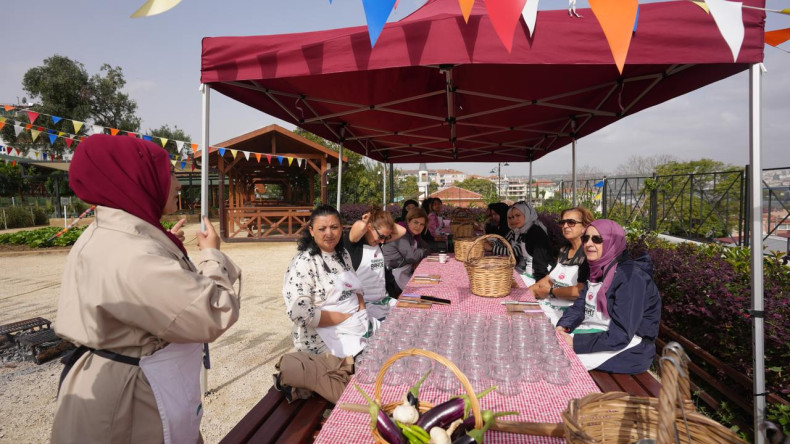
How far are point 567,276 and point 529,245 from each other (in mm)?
1102

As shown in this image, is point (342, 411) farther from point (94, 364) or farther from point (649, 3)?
point (649, 3)

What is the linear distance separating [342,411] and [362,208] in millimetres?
15068

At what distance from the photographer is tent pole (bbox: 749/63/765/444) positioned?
1.96 metres

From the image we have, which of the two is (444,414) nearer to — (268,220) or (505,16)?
(505,16)

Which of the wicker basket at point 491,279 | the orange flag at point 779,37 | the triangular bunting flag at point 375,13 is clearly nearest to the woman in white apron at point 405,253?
the wicker basket at point 491,279

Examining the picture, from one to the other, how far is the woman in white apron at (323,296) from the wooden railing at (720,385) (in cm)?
248

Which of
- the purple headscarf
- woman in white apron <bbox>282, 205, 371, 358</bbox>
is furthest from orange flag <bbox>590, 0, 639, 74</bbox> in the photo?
woman in white apron <bbox>282, 205, 371, 358</bbox>

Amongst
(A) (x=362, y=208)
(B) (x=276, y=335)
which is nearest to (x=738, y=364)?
(B) (x=276, y=335)

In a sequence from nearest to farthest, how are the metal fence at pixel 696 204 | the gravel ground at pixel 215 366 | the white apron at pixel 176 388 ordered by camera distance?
1. the white apron at pixel 176 388
2. the gravel ground at pixel 215 366
3. the metal fence at pixel 696 204

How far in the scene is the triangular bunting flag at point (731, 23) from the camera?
5.92 ft

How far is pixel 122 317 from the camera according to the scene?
47.3 inches

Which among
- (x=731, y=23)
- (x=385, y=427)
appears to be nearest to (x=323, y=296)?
(x=385, y=427)

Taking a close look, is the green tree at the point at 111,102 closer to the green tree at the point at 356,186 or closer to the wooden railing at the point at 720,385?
the green tree at the point at 356,186

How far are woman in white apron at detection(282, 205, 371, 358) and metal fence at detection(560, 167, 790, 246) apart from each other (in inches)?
255
